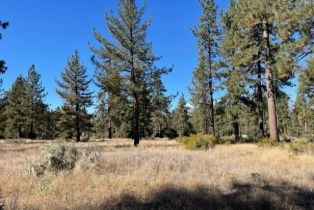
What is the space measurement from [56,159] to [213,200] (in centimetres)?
570

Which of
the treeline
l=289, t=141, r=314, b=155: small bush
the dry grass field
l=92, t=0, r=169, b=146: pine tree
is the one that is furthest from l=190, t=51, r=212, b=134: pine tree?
the dry grass field

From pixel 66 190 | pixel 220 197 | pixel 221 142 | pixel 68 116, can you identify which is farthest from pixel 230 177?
pixel 68 116

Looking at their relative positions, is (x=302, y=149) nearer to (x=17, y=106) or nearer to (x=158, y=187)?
(x=158, y=187)

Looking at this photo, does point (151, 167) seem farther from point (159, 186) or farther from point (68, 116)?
point (68, 116)

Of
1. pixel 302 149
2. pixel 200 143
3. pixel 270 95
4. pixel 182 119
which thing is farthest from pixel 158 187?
pixel 182 119

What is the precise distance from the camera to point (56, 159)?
1118 centimetres

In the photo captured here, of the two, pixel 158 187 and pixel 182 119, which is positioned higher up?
pixel 182 119

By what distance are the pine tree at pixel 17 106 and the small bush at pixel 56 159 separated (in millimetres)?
45292

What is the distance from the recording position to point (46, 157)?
A: 435 inches

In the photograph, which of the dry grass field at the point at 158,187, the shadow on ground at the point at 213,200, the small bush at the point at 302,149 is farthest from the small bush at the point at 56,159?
the small bush at the point at 302,149

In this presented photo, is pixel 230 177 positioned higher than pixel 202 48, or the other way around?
pixel 202 48

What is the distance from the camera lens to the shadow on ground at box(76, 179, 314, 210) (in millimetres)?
7031

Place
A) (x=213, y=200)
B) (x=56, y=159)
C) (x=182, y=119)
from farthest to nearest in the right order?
(x=182, y=119)
(x=56, y=159)
(x=213, y=200)

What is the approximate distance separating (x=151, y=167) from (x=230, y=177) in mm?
2468
